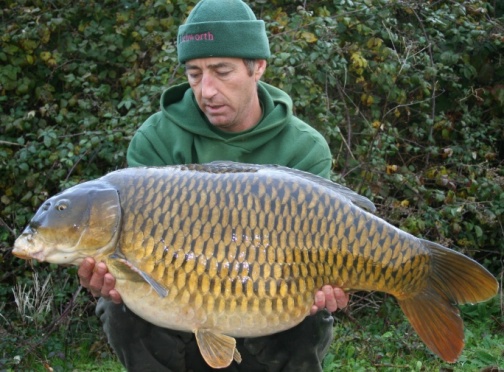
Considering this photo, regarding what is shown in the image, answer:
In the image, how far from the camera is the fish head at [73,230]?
2109 millimetres

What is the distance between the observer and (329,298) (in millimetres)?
2193

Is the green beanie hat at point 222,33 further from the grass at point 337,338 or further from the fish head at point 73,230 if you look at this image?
the grass at point 337,338

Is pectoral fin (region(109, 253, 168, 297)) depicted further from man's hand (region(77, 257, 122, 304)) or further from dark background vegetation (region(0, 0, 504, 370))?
dark background vegetation (region(0, 0, 504, 370))

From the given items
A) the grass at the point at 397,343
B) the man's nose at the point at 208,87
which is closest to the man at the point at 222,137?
the man's nose at the point at 208,87

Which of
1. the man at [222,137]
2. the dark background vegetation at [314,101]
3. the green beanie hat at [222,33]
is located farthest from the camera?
the dark background vegetation at [314,101]

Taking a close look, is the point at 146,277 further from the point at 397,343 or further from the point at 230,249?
the point at 397,343

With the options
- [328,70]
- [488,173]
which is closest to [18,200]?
[328,70]

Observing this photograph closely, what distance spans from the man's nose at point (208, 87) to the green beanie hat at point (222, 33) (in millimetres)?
64

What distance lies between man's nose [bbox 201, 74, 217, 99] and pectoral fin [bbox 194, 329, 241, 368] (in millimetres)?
695

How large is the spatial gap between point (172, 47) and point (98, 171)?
0.68 metres

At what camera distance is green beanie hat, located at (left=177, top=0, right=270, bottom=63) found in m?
2.53

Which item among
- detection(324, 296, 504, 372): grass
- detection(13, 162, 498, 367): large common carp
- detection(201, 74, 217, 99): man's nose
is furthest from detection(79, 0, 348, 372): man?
detection(324, 296, 504, 372): grass

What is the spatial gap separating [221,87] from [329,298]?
72 cm

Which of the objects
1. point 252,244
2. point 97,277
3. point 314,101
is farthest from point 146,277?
point 314,101
